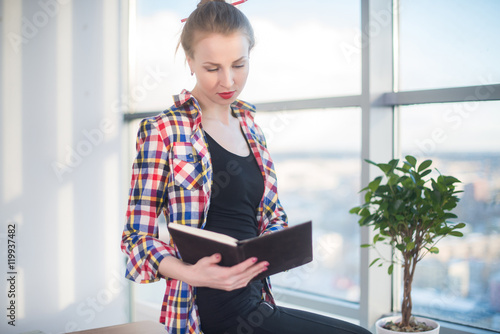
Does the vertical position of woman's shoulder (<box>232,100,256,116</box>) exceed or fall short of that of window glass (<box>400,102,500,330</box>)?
it exceeds it

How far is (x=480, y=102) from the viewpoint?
1.93 m

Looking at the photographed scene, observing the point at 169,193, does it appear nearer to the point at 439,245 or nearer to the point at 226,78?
the point at 226,78

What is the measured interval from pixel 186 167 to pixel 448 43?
1.45 metres

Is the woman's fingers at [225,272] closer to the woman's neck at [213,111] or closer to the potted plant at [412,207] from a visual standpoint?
the woman's neck at [213,111]

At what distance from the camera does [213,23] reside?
1.21m

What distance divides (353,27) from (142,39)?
176 centimetres

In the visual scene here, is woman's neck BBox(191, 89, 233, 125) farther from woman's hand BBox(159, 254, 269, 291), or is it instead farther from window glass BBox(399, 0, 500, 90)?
window glass BBox(399, 0, 500, 90)

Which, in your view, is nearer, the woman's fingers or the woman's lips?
the woman's fingers

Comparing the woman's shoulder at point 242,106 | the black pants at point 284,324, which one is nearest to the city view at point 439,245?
the woman's shoulder at point 242,106

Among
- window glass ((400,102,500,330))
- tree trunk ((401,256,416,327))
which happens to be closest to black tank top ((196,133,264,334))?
tree trunk ((401,256,416,327))

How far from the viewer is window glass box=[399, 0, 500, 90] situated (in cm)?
192

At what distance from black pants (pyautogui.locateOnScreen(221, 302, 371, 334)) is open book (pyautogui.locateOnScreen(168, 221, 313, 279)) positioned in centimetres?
14

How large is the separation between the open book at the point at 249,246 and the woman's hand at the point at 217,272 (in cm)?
1

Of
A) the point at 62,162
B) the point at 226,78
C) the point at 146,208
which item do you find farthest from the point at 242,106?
the point at 62,162
